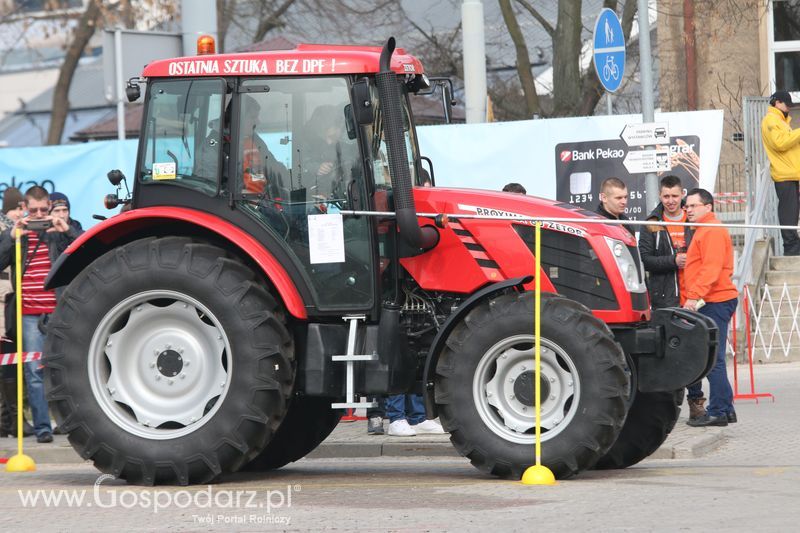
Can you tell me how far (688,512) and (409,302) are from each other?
7.89 feet

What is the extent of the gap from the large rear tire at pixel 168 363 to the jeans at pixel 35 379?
2.87m

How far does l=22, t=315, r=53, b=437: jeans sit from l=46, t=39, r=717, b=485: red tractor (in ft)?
9.36

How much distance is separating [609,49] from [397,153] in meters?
6.31

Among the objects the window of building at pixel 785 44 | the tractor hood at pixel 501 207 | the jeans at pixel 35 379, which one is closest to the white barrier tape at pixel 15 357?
the jeans at pixel 35 379

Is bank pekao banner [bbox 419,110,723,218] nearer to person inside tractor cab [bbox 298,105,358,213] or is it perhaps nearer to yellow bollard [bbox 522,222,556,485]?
person inside tractor cab [bbox 298,105,358,213]

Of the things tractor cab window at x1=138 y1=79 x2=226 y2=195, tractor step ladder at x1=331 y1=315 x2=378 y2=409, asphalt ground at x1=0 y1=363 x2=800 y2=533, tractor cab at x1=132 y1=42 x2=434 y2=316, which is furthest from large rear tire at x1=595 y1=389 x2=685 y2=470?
tractor cab window at x1=138 y1=79 x2=226 y2=195

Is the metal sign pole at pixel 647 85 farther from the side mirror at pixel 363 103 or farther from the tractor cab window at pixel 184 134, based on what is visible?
the tractor cab window at pixel 184 134

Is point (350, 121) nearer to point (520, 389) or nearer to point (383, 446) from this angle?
point (520, 389)

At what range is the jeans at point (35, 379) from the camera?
11.5 m

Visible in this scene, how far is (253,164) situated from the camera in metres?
8.70

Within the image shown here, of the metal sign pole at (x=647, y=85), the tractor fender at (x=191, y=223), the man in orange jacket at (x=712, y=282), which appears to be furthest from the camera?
the metal sign pole at (x=647, y=85)

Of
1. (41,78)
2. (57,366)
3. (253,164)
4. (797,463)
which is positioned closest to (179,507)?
(57,366)

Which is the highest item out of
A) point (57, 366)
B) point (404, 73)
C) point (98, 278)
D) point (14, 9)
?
point (14, 9)

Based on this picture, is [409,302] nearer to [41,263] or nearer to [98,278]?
[98,278]
